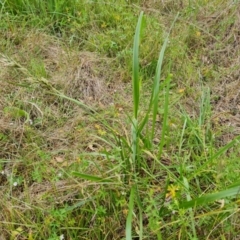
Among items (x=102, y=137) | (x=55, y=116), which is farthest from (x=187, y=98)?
(x=55, y=116)

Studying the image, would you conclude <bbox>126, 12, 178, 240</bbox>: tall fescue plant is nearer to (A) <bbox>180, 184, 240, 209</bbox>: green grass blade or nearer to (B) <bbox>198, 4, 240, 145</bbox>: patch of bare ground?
(A) <bbox>180, 184, 240, 209</bbox>: green grass blade

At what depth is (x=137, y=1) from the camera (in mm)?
2738

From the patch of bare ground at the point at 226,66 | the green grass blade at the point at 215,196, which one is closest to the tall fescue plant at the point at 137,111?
the green grass blade at the point at 215,196

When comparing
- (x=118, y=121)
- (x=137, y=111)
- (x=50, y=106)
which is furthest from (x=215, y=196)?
(x=50, y=106)

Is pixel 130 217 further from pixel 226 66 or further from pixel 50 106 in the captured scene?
pixel 226 66

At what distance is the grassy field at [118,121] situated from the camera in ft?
4.96

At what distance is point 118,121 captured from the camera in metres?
1.94

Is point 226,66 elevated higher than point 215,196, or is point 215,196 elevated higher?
point 226,66

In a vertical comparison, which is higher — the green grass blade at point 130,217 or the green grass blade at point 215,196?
the green grass blade at point 215,196

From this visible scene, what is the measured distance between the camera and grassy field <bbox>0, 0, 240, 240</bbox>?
4.96ft

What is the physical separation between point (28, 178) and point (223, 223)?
93 cm

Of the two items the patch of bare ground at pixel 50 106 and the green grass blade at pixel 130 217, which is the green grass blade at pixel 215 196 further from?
the patch of bare ground at pixel 50 106

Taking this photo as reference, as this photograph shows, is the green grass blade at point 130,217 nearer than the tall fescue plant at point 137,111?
Yes

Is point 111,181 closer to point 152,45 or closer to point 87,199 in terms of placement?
point 87,199
